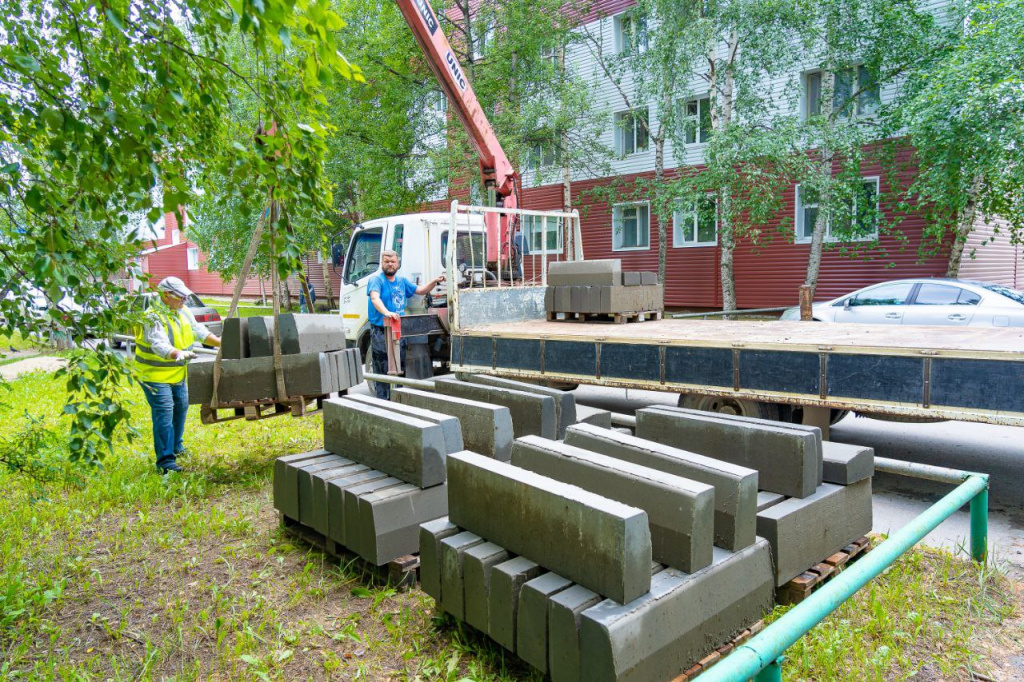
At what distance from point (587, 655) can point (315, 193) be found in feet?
7.77

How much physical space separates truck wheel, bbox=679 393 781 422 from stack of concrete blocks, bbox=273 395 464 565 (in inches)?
123

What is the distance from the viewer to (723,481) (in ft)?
10.8

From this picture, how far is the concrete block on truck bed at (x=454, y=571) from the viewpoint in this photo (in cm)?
342

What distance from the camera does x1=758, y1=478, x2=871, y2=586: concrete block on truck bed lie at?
3.57m

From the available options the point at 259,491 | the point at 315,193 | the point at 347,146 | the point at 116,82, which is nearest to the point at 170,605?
the point at 259,491

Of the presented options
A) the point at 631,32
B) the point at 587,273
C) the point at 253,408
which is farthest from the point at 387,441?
the point at 631,32

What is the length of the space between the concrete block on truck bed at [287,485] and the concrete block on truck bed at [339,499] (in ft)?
1.64

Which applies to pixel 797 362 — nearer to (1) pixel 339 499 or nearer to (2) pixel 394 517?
(2) pixel 394 517

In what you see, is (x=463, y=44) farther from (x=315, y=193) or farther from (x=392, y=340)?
(x=315, y=193)

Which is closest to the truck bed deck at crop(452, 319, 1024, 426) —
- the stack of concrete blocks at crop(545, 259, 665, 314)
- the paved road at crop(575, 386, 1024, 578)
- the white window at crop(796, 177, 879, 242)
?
the stack of concrete blocks at crop(545, 259, 665, 314)

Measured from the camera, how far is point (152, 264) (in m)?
55.8

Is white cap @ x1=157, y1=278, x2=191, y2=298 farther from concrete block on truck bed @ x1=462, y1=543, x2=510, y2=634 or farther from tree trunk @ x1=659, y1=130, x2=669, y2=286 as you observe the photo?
tree trunk @ x1=659, y1=130, x2=669, y2=286

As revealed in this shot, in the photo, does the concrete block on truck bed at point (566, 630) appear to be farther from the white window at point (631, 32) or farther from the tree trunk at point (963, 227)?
the white window at point (631, 32)

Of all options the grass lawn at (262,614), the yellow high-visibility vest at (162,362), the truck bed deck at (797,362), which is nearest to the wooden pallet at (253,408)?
the yellow high-visibility vest at (162,362)
